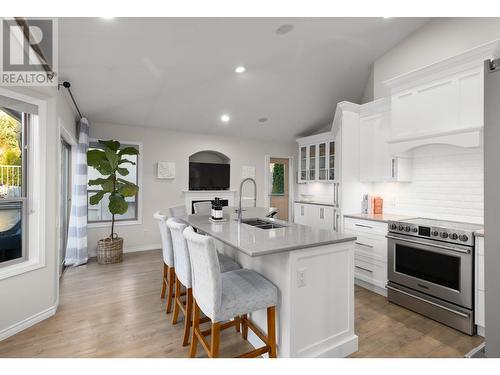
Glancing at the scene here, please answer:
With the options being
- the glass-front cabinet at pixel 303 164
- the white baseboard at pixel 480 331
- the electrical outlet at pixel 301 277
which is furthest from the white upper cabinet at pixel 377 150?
the glass-front cabinet at pixel 303 164

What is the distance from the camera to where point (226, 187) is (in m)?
6.14

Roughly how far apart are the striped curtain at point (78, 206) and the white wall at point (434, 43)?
181 inches

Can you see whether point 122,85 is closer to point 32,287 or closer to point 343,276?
point 32,287

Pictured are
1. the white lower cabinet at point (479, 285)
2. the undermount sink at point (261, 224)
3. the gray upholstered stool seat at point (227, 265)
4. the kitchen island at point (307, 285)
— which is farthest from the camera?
the undermount sink at point (261, 224)

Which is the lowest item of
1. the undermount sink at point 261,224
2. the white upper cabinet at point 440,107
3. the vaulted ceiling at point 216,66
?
Answer: the undermount sink at point 261,224

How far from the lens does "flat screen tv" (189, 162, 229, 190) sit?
19.1ft

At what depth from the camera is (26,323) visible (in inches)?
95.7

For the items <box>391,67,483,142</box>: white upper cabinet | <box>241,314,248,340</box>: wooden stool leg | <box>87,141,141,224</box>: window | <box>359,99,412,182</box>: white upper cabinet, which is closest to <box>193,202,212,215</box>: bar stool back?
<box>87,141,141,224</box>: window

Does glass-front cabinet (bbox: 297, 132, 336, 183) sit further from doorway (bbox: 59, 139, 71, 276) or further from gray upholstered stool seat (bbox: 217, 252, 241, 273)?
doorway (bbox: 59, 139, 71, 276)

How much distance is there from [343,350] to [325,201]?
4.45 metres

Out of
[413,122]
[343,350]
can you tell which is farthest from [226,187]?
[343,350]

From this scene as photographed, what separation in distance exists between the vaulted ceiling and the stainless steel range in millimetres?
2543

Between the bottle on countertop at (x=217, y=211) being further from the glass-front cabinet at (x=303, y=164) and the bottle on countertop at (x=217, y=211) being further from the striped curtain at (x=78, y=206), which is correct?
the glass-front cabinet at (x=303, y=164)

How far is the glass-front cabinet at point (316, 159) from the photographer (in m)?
5.75
